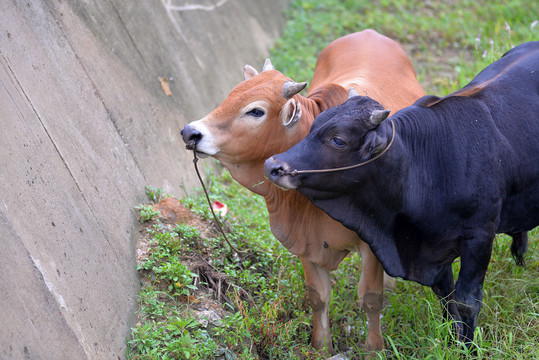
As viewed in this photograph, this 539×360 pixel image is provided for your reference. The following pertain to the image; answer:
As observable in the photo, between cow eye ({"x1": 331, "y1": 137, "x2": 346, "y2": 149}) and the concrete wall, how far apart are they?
1.54 meters

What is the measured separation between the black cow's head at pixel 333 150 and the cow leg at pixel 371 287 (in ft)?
2.14

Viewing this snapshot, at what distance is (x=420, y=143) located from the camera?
3.55 metres

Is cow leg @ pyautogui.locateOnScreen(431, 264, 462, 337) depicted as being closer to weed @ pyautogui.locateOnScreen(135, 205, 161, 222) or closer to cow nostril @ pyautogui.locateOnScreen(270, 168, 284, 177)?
cow nostril @ pyautogui.locateOnScreen(270, 168, 284, 177)

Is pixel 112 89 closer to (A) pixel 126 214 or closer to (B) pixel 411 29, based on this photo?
(A) pixel 126 214

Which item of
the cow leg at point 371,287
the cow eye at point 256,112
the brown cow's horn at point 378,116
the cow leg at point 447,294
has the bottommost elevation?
the cow leg at point 447,294

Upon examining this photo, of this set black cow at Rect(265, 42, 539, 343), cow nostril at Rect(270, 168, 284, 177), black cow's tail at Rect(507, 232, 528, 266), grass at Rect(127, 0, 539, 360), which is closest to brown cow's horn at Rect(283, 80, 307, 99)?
black cow at Rect(265, 42, 539, 343)

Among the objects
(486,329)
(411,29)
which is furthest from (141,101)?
(411,29)

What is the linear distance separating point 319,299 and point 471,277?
3.16 ft

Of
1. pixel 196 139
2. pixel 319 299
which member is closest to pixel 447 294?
pixel 319 299

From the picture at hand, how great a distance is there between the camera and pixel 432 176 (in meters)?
3.54

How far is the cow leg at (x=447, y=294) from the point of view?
3848mm

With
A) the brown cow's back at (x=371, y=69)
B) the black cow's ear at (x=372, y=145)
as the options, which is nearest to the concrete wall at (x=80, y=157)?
the brown cow's back at (x=371, y=69)

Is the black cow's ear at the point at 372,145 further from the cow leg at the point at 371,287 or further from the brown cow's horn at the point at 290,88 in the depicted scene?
the cow leg at the point at 371,287

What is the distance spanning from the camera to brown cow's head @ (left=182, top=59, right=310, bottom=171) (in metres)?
3.59
